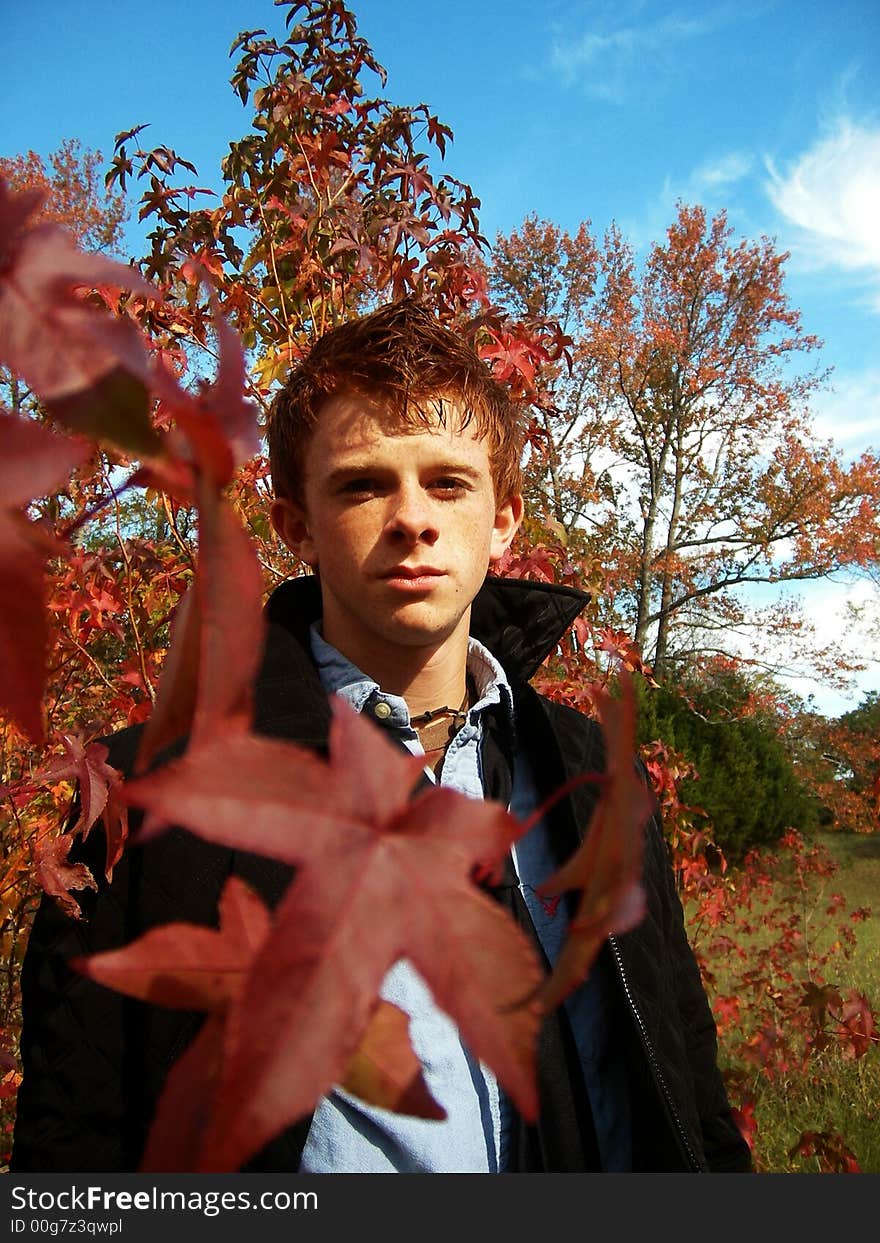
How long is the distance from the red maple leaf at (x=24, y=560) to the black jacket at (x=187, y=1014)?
3.10 feet

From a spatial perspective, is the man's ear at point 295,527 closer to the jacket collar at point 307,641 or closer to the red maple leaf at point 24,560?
the jacket collar at point 307,641

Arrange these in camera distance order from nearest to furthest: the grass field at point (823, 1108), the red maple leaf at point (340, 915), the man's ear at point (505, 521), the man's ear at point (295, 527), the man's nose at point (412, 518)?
the red maple leaf at point (340, 915) → the man's nose at point (412, 518) → the man's ear at point (295, 527) → the man's ear at point (505, 521) → the grass field at point (823, 1108)

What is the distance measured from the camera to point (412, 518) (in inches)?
49.0

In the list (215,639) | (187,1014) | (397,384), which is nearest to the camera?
(215,639)

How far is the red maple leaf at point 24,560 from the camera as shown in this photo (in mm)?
264

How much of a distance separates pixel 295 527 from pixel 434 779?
54cm

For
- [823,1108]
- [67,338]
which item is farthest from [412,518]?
[823,1108]

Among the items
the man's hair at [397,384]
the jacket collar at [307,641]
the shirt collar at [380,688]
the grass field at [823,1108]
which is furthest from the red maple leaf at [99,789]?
the grass field at [823,1108]

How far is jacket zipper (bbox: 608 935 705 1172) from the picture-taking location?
4.14 ft

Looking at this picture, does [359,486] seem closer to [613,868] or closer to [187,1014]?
[187,1014]

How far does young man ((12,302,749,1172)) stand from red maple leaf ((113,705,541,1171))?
0.84 meters

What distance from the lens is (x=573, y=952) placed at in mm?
240

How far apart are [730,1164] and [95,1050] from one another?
1155 mm

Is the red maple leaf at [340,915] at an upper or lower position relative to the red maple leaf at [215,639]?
lower
